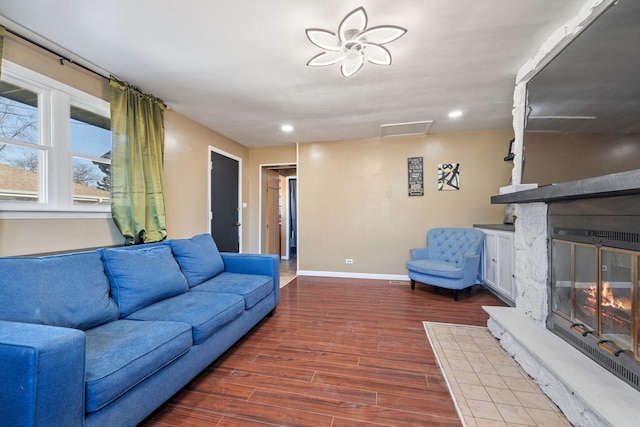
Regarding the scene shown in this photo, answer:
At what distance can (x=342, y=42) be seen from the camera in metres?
1.77

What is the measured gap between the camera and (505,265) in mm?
3018

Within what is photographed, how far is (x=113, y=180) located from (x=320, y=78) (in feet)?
7.12

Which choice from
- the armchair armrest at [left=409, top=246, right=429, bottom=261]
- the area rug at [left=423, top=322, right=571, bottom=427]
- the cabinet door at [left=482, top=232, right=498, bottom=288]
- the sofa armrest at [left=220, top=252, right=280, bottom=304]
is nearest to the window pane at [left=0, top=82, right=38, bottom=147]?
the sofa armrest at [left=220, top=252, right=280, bottom=304]

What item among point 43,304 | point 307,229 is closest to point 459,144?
point 307,229

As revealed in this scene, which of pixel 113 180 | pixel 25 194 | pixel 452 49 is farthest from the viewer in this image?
pixel 113 180

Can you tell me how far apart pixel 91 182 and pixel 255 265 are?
5.54 ft

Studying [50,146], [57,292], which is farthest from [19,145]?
[57,292]

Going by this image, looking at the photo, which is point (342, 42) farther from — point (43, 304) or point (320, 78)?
point (43, 304)

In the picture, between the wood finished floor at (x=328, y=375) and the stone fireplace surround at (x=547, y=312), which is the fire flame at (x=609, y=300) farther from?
the wood finished floor at (x=328, y=375)

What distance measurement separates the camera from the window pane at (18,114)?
1731 mm

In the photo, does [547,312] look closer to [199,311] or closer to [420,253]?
[420,253]

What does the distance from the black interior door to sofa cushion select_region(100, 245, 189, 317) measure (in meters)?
1.85

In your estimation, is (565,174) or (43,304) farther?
(565,174)

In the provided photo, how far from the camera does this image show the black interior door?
12.9ft
